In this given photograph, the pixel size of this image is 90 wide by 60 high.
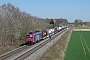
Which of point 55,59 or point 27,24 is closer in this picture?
point 55,59

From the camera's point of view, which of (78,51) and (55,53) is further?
(78,51)

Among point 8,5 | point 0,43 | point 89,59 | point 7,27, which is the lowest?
point 89,59

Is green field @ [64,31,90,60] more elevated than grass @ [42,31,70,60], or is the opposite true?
grass @ [42,31,70,60]

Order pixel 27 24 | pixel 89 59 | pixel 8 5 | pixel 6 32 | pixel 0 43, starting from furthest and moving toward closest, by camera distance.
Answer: pixel 8 5 < pixel 27 24 < pixel 6 32 < pixel 0 43 < pixel 89 59

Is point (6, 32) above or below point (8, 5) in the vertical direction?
below


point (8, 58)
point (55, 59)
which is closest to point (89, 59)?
point (55, 59)

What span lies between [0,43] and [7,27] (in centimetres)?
469

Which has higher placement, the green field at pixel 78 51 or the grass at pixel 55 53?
the grass at pixel 55 53

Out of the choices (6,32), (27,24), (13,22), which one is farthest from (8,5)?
(6,32)

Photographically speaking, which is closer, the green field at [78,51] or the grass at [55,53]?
the grass at [55,53]

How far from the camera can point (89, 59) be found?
1191 inches

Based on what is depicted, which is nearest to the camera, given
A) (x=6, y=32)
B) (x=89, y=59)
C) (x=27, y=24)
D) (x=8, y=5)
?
(x=89, y=59)

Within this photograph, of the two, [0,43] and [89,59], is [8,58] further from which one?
[89,59]

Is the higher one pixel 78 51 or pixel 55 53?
pixel 55 53
